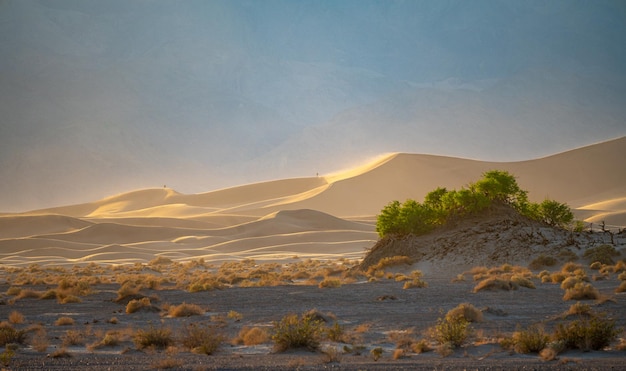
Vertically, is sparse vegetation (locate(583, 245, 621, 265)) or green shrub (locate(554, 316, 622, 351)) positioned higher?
sparse vegetation (locate(583, 245, 621, 265))

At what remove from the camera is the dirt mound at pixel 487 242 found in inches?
1304

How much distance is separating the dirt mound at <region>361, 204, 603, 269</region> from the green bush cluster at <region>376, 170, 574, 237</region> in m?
0.47

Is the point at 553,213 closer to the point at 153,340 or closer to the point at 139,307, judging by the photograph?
the point at 139,307

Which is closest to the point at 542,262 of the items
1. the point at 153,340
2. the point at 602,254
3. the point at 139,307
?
the point at 602,254

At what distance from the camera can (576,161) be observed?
175 meters

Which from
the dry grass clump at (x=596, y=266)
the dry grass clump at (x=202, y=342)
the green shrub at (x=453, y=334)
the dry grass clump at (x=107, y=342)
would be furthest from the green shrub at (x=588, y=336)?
the dry grass clump at (x=596, y=266)

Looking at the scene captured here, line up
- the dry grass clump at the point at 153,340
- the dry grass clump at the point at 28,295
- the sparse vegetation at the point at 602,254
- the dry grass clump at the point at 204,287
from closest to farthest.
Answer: the dry grass clump at the point at 153,340, the dry grass clump at the point at 28,295, the dry grass clump at the point at 204,287, the sparse vegetation at the point at 602,254

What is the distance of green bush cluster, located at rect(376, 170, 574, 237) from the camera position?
36312 millimetres

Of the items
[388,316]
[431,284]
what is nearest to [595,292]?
[388,316]

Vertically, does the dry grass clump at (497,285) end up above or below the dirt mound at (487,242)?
below

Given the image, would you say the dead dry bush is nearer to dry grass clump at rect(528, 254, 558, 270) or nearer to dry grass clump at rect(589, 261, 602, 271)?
dry grass clump at rect(589, 261, 602, 271)

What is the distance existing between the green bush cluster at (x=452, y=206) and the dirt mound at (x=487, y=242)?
1.55 ft

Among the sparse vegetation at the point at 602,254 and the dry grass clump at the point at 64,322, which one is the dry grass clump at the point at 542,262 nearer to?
the sparse vegetation at the point at 602,254

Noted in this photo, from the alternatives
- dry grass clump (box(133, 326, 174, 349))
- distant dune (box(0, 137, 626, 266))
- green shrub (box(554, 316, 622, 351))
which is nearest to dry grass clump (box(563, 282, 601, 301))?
green shrub (box(554, 316, 622, 351))
